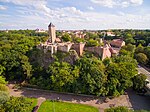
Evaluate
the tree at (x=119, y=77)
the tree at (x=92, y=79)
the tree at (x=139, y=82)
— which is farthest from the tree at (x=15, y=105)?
the tree at (x=139, y=82)

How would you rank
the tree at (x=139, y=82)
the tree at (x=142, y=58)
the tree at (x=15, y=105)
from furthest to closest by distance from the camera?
the tree at (x=142, y=58)
the tree at (x=139, y=82)
the tree at (x=15, y=105)

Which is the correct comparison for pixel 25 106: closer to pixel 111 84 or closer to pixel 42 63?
pixel 111 84

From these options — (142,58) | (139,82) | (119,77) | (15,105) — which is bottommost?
(15,105)

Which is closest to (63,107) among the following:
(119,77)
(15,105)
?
(15,105)

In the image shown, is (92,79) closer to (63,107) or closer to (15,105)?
(63,107)

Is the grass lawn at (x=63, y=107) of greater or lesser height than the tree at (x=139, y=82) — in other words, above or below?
below

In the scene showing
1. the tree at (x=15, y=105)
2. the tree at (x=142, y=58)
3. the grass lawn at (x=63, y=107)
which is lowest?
the grass lawn at (x=63, y=107)

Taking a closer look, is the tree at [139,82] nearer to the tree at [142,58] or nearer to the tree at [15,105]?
the tree at [142,58]

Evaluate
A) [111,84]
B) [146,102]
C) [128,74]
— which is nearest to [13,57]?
[111,84]
